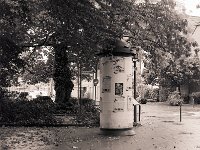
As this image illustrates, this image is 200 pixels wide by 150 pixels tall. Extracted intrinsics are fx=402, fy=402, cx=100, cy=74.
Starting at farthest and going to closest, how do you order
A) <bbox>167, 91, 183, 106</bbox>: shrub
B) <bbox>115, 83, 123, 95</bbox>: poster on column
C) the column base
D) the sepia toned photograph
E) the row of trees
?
<bbox>167, 91, 183, 106</bbox>: shrub < <bbox>115, 83, 123, 95</bbox>: poster on column < the column base < the sepia toned photograph < the row of trees

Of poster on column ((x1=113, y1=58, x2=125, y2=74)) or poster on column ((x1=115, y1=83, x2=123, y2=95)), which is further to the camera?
poster on column ((x1=115, y1=83, x2=123, y2=95))

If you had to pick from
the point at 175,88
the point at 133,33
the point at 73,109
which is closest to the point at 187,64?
the point at 175,88

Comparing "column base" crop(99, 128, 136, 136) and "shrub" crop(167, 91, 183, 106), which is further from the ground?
"shrub" crop(167, 91, 183, 106)

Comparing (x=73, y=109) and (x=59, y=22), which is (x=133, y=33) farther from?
(x=73, y=109)

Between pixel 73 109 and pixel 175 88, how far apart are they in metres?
28.9

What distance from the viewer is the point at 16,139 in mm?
13836

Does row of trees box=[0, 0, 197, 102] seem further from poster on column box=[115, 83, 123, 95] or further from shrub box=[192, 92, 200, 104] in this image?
shrub box=[192, 92, 200, 104]

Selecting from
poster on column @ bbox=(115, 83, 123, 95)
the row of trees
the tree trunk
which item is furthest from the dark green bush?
poster on column @ bbox=(115, 83, 123, 95)

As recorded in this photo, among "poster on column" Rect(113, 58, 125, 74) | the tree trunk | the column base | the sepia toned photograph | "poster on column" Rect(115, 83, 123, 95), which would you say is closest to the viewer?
the sepia toned photograph

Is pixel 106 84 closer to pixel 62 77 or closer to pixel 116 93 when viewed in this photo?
pixel 116 93

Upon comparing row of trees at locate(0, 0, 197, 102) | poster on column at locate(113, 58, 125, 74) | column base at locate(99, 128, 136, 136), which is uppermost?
Answer: row of trees at locate(0, 0, 197, 102)

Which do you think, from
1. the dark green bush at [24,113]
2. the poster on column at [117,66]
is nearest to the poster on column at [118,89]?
the poster on column at [117,66]

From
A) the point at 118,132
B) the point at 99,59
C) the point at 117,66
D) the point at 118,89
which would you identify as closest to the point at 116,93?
the point at 118,89

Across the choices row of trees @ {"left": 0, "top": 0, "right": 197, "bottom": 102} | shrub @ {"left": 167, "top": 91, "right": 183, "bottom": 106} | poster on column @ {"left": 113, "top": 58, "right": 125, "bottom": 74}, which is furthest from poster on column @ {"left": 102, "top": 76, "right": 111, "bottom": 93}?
shrub @ {"left": 167, "top": 91, "right": 183, "bottom": 106}
